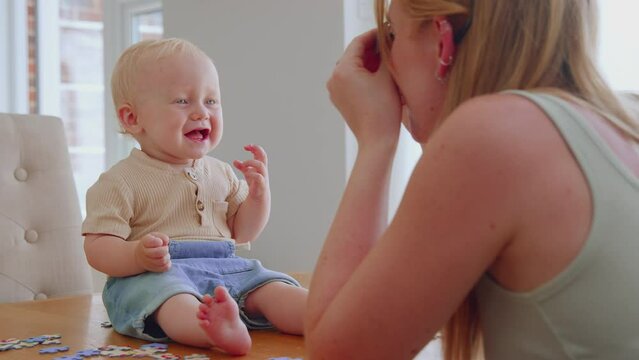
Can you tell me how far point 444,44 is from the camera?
98 cm

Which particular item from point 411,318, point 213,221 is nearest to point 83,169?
point 213,221

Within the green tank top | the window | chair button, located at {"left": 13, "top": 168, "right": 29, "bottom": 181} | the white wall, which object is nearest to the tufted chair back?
chair button, located at {"left": 13, "top": 168, "right": 29, "bottom": 181}

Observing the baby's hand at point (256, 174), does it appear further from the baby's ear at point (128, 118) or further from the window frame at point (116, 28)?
the window frame at point (116, 28)

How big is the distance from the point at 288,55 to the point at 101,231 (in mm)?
2174

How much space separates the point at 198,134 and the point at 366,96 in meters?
0.63

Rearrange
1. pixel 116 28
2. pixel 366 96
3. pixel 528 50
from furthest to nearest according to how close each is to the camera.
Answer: pixel 116 28 → pixel 366 96 → pixel 528 50

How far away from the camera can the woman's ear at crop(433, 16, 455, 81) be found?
0.97m

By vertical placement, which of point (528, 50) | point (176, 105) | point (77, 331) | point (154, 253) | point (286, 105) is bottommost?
point (77, 331)

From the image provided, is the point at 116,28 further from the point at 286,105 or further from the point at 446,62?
the point at 446,62

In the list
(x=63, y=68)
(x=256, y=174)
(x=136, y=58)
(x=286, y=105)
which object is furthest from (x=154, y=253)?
(x=63, y=68)

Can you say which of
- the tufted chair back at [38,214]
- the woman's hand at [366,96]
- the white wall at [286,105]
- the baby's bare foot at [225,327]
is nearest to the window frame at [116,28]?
the white wall at [286,105]

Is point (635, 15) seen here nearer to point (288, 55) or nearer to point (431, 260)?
point (288, 55)

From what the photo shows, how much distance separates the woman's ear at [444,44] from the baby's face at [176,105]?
76 cm

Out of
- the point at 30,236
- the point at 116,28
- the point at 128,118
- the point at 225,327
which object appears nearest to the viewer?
the point at 225,327
